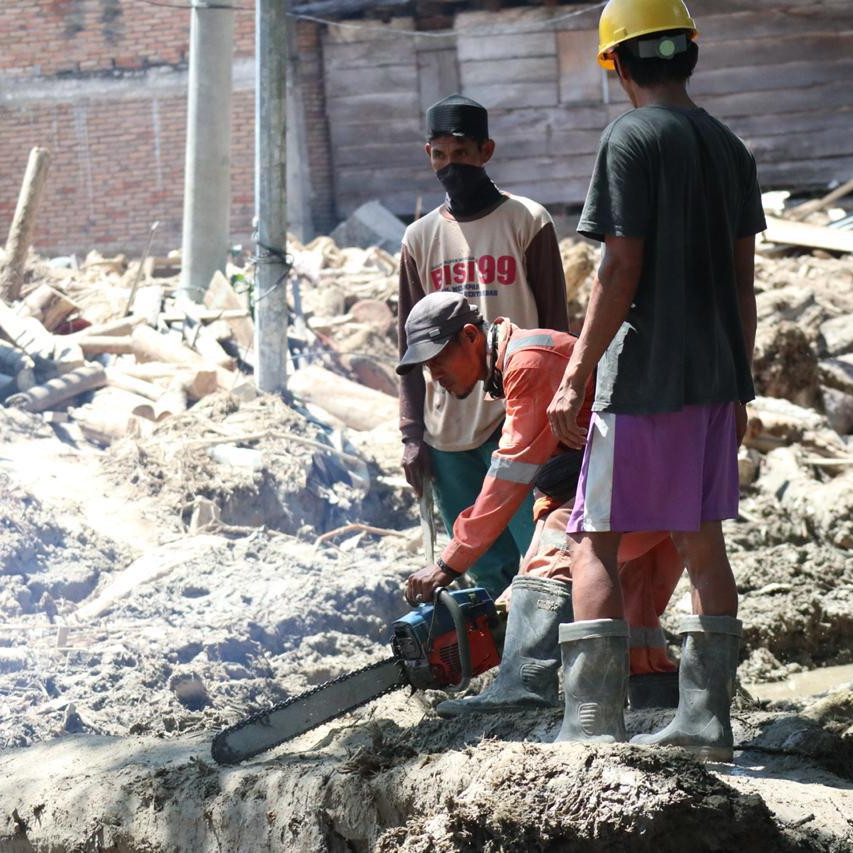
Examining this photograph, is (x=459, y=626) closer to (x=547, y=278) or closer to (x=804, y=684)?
(x=547, y=278)

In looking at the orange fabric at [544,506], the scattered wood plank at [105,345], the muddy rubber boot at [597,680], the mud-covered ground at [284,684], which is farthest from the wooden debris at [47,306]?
the muddy rubber boot at [597,680]

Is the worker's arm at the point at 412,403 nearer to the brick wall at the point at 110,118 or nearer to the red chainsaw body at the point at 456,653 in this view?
the red chainsaw body at the point at 456,653

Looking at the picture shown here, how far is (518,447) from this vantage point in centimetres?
391

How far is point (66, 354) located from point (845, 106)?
446 inches

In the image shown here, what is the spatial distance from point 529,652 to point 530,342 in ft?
3.26

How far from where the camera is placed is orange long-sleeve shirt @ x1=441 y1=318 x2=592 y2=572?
3906mm

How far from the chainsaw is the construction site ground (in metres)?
0.13

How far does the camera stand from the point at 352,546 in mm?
7508

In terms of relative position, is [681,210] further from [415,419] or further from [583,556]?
[415,419]

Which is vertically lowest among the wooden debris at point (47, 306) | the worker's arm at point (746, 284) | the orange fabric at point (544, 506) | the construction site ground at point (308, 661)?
the construction site ground at point (308, 661)

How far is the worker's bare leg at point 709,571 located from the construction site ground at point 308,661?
0.43 metres

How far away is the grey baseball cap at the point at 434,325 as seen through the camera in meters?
4.12

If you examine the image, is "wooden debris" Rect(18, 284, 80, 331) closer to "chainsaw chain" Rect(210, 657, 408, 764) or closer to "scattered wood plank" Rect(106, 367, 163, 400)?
"scattered wood plank" Rect(106, 367, 163, 400)

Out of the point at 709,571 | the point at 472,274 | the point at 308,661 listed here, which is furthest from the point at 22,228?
the point at 709,571
